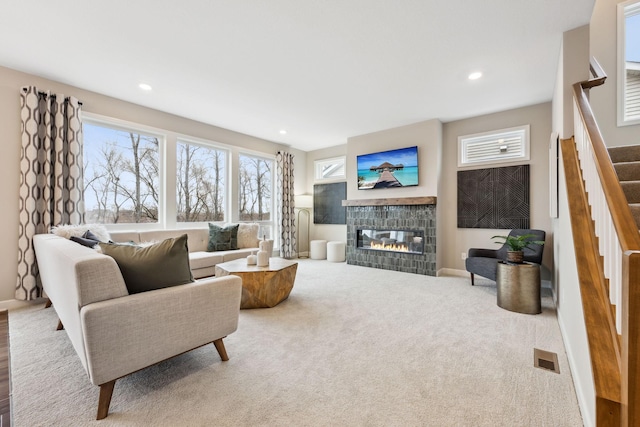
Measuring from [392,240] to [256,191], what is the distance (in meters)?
2.93

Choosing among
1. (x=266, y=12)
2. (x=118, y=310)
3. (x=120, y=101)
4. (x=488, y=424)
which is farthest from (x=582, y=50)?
(x=120, y=101)

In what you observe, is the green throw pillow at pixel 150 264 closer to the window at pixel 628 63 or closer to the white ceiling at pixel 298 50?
the white ceiling at pixel 298 50

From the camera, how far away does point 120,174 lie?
3.99 metres

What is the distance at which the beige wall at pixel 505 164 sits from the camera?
3.85 meters

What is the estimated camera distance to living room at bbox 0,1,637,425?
3.00 metres

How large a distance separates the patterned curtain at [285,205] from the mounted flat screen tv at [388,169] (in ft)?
5.22

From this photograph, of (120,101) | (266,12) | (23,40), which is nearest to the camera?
(266,12)

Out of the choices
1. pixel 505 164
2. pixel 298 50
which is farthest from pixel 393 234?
pixel 298 50

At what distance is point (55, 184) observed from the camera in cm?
320

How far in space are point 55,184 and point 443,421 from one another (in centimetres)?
431

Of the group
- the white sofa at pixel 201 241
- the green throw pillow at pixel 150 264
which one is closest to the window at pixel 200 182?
the white sofa at pixel 201 241

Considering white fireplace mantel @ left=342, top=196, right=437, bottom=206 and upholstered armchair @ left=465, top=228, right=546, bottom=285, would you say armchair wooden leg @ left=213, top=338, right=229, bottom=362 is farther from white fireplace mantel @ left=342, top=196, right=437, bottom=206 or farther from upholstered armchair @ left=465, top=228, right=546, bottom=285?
white fireplace mantel @ left=342, top=196, right=437, bottom=206

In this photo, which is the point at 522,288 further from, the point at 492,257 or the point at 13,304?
the point at 13,304

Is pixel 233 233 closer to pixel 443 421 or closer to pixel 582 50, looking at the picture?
pixel 443 421
